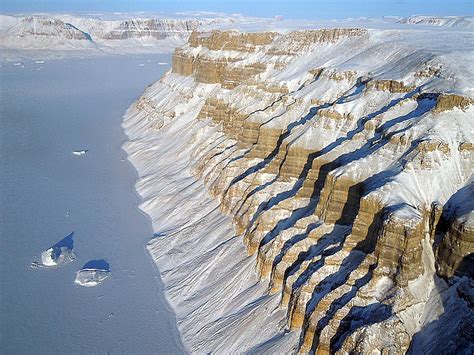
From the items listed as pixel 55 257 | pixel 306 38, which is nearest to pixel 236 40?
pixel 306 38

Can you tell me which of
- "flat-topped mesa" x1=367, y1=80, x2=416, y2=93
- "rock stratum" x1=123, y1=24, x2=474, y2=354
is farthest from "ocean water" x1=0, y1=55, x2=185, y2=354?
"flat-topped mesa" x1=367, y1=80, x2=416, y2=93

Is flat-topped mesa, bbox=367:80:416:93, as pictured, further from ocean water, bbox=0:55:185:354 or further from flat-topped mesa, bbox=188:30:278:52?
flat-topped mesa, bbox=188:30:278:52

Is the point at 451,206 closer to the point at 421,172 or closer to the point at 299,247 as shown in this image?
the point at 421,172

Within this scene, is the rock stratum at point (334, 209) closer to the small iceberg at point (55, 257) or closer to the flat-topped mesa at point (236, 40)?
the small iceberg at point (55, 257)

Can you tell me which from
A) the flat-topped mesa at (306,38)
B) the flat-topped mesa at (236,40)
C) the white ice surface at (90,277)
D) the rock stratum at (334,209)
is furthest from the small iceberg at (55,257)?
the flat-topped mesa at (236,40)

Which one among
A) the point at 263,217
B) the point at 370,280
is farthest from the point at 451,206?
the point at 263,217

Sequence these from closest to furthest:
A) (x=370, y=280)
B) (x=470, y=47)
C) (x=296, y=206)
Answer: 1. (x=370, y=280)
2. (x=296, y=206)
3. (x=470, y=47)
